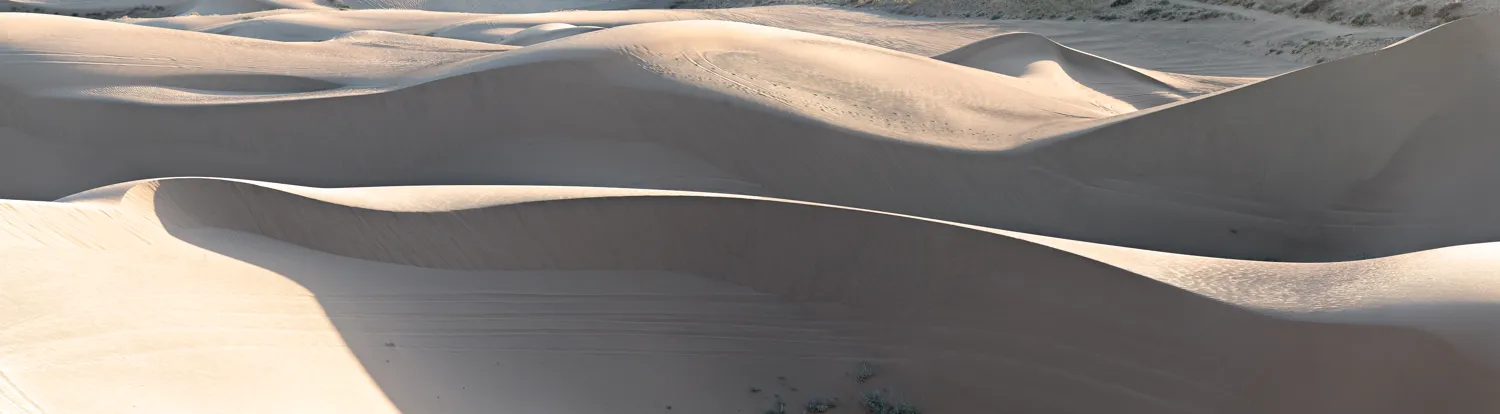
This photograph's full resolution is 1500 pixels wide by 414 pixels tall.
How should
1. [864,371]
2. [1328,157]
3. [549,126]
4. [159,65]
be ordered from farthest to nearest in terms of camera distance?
[159,65], [549,126], [1328,157], [864,371]

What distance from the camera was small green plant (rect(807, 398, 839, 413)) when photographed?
10.7 feet

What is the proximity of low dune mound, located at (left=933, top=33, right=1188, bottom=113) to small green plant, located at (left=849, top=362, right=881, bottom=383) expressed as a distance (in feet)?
13.9

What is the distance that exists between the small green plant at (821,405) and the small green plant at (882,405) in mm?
93

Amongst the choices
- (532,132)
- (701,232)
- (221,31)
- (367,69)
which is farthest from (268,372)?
(221,31)

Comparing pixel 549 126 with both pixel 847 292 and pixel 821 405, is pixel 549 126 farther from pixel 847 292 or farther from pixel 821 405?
pixel 821 405

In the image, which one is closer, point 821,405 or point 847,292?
point 821,405

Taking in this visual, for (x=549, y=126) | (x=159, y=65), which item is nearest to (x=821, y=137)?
(x=549, y=126)

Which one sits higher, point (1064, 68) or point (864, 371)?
point (1064, 68)

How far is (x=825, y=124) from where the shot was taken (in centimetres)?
512

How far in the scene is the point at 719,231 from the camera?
3.72 meters

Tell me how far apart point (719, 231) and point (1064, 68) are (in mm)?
4930

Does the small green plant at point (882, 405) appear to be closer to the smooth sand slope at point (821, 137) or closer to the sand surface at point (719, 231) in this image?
the sand surface at point (719, 231)

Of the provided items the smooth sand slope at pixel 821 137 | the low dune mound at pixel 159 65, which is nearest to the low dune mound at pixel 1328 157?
the smooth sand slope at pixel 821 137

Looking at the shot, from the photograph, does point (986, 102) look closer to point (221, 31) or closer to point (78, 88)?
point (78, 88)
